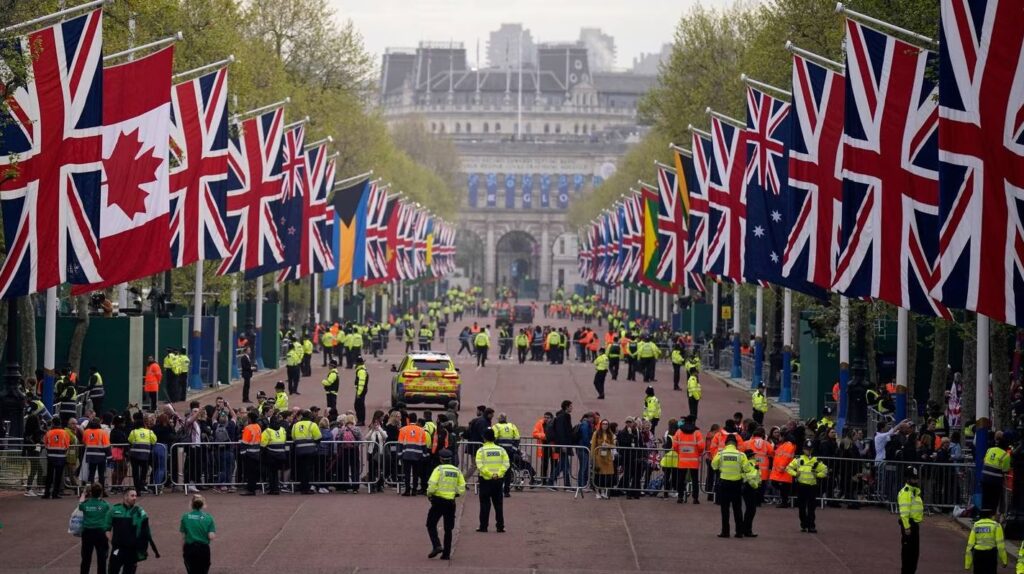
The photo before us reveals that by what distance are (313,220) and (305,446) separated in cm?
2811

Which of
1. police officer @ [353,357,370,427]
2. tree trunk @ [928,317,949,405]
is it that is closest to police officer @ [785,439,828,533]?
tree trunk @ [928,317,949,405]

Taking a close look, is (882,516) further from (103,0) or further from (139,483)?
(103,0)

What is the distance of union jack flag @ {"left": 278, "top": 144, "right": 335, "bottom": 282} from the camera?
184 ft

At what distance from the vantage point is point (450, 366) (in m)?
44.6

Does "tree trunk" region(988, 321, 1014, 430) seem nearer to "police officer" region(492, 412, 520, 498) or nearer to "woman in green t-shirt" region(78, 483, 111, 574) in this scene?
"police officer" region(492, 412, 520, 498)

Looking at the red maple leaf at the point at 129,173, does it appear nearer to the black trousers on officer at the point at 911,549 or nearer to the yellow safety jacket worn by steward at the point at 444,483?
the yellow safety jacket worn by steward at the point at 444,483

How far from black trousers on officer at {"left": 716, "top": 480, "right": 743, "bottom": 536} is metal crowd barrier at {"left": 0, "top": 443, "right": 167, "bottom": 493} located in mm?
9011

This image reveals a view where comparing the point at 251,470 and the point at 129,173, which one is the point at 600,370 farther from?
the point at 251,470

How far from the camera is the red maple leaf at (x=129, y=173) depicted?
3180 cm

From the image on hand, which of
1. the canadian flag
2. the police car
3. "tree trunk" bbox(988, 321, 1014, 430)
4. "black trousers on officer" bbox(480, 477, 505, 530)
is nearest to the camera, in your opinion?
"black trousers on officer" bbox(480, 477, 505, 530)

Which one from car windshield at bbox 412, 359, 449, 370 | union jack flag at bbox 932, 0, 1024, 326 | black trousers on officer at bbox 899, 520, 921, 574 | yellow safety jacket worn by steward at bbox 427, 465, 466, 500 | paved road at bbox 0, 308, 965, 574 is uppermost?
union jack flag at bbox 932, 0, 1024, 326

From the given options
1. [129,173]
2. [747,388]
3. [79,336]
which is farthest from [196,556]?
[747,388]

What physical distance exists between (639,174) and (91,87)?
78262 millimetres

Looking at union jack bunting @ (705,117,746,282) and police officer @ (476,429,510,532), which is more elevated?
union jack bunting @ (705,117,746,282)
